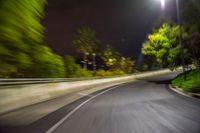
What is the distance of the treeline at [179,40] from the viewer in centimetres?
3316

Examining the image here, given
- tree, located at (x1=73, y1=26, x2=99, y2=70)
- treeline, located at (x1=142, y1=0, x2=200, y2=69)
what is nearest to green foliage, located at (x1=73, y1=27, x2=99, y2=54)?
tree, located at (x1=73, y1=26, x2=99, y2=70)

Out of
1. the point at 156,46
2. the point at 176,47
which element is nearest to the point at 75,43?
the point at 156,46

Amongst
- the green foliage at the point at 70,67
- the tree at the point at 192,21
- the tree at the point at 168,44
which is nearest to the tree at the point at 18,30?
the tree at the point at 192,21

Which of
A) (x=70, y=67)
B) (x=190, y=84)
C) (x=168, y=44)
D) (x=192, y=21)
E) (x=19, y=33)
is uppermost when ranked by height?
(x=192, y=21)

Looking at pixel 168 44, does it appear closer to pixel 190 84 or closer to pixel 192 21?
pixel 192 21

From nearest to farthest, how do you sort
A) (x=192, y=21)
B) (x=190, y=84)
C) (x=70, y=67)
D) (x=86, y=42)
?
(x=190, y=84) < (x=192, y=21) < (x=70, y=67) < (x=86, y=42)

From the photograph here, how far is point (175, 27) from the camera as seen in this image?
4288 cm

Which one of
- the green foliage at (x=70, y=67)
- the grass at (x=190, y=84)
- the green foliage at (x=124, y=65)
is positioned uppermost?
the green foliage at (x=124, y=65)

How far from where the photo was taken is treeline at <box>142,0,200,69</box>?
109 ft

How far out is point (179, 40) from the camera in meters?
41.3

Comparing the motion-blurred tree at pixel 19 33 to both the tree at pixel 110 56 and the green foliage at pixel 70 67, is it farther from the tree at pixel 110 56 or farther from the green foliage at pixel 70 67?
the tree at pixel 110 56

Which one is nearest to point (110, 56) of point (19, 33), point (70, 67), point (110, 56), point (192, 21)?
point (110, 56)

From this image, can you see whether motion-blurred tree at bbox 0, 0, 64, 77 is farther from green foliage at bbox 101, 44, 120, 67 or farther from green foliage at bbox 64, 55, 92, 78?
green foliage at bbox 101, 44, 120, 67

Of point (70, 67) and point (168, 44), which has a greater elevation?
point (168, 44)
